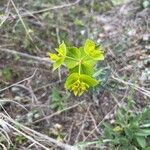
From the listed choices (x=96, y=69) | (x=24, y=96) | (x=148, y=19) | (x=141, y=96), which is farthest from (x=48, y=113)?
(x=148, y=19)

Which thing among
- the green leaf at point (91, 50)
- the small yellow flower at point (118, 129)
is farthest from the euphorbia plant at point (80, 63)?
the small yellow flower at point (118, 129)

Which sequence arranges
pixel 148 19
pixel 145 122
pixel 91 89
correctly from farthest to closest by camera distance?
pixel 148 19
pixel 91 89
pixel 145 122

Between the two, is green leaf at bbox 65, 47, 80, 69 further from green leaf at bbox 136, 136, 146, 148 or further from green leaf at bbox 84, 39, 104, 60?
green leaf at bbox 136, 136, 146, 148

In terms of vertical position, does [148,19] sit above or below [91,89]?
above

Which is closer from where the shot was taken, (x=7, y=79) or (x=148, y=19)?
(x=7, y=79)

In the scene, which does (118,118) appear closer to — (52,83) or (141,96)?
(141,96)

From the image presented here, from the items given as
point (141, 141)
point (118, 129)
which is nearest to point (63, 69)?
point (118, 129)

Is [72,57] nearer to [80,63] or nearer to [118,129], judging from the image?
[80,63]
